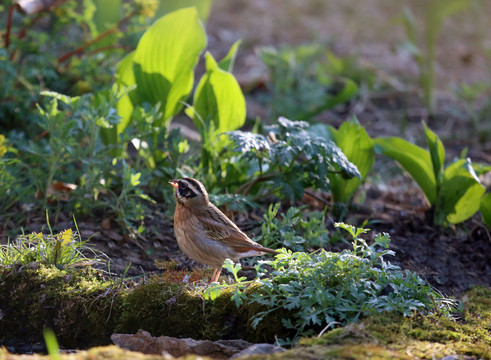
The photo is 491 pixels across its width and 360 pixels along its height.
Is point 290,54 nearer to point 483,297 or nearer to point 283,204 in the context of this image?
point 283,204

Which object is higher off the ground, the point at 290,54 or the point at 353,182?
the point at 290,54

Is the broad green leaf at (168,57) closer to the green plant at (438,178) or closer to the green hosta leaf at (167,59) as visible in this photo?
the green hosta leaf at (167,59)

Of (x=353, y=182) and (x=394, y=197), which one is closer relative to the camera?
(x=353, y=182)

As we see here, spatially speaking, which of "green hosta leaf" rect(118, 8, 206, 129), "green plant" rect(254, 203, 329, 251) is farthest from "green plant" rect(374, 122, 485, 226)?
"green hosta leaf" rect(118, 8, 206, 129)

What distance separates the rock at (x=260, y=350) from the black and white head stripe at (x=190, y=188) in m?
1.39

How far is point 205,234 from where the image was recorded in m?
3.89

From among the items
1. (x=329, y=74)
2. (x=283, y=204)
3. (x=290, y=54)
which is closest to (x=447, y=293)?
(x=283, y=204)

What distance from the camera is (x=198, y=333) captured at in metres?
3.34

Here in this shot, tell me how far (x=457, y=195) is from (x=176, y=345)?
2.78 metres

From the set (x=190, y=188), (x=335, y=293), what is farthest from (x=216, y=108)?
(x=335, y=293)

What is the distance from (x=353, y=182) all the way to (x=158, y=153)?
5.30 feet

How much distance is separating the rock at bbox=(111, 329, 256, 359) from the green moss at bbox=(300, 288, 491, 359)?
1.36ft

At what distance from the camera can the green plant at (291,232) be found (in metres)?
4.14

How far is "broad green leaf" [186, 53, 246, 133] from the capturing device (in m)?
5.12
